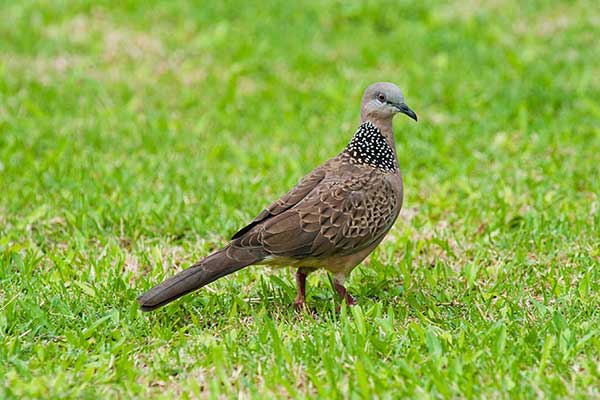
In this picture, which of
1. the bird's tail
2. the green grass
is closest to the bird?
the bird's tail

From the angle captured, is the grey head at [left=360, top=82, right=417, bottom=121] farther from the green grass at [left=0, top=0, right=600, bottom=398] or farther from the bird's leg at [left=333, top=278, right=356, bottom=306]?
the bird's leg at [left=333, top=278, right=356, bottom=306]

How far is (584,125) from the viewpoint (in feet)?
27.2

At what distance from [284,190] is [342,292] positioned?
6.75 ft

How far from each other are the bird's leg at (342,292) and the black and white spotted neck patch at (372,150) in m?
0.75

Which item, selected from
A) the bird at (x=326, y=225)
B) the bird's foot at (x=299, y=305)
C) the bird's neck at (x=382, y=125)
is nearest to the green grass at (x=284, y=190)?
the bird's foot at (x=299, y=305)

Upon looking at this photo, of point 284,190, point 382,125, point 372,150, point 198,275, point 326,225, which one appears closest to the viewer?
point 198,275

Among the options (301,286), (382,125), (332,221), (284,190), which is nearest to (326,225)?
(332,221)

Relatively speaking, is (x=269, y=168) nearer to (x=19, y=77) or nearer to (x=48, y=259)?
(x=48, y=259)

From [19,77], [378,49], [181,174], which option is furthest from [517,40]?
[19,77]

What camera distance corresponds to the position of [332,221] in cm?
523

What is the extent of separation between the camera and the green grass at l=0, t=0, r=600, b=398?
4449 mm

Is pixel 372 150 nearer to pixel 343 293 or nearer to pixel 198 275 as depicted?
pixel 343 293

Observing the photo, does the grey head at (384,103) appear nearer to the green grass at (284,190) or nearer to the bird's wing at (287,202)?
the bird's wing at (287,202)

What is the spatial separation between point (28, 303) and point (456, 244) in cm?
284
